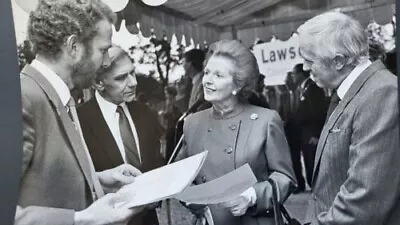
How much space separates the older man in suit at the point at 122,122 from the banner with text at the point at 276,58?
0.52 metres

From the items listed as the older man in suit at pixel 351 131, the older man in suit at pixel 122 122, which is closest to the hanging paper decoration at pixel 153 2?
the older man in suit at pixel 122 122

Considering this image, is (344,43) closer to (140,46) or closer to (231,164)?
(231,164)

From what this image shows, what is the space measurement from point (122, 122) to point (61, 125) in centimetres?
29

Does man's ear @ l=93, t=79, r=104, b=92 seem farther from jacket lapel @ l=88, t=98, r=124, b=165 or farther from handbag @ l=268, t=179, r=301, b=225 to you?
handbag @ l=268, t=179, r=301, b=225

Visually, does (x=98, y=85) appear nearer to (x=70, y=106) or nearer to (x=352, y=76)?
(x=70, y=106)

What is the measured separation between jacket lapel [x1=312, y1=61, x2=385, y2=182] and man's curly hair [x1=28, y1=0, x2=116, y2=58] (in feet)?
3.53

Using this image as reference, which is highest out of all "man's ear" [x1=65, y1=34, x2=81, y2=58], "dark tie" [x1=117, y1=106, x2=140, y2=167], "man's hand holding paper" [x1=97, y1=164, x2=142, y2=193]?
"man's ear" [x1=65, y1=34, x2=81, y2=58]

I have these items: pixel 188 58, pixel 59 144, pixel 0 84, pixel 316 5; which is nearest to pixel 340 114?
pixel 316 5

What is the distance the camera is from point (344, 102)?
2.66 meters

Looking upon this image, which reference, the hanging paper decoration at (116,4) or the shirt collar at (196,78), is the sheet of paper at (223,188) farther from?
the hanging paper decoration at (116,4)

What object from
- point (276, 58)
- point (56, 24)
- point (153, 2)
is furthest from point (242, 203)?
point (56, 24)

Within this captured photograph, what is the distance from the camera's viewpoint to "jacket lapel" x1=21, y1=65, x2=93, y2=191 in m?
2.64

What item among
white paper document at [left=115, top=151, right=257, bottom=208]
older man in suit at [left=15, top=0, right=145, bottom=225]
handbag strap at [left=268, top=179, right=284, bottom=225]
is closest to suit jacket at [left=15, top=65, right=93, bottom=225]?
older man in suit at [left=15, top=0, right=145, bottom=225]

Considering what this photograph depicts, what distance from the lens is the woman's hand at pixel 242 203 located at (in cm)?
276
